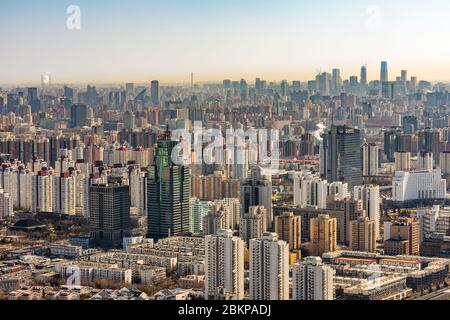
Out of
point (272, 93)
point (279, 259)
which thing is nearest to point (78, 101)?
point (272, 93)

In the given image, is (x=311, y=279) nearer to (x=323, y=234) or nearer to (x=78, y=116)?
(x=323, y=234)

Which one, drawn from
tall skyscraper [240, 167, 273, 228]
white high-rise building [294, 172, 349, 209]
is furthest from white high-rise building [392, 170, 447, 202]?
tall skyscraper [240, 167, 273, 228]

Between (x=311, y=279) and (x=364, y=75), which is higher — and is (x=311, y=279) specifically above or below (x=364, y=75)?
below

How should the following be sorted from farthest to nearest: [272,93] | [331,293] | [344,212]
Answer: [344,212], [272,93], [331,293]

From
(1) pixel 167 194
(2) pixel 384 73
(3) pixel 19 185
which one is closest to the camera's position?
(2) pixel 384 73

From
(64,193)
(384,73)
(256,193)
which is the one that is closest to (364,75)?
(384,73)

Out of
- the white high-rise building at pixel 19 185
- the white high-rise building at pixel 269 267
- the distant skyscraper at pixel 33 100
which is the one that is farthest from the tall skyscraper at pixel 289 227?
the white high-rise building at pixel 19 185
